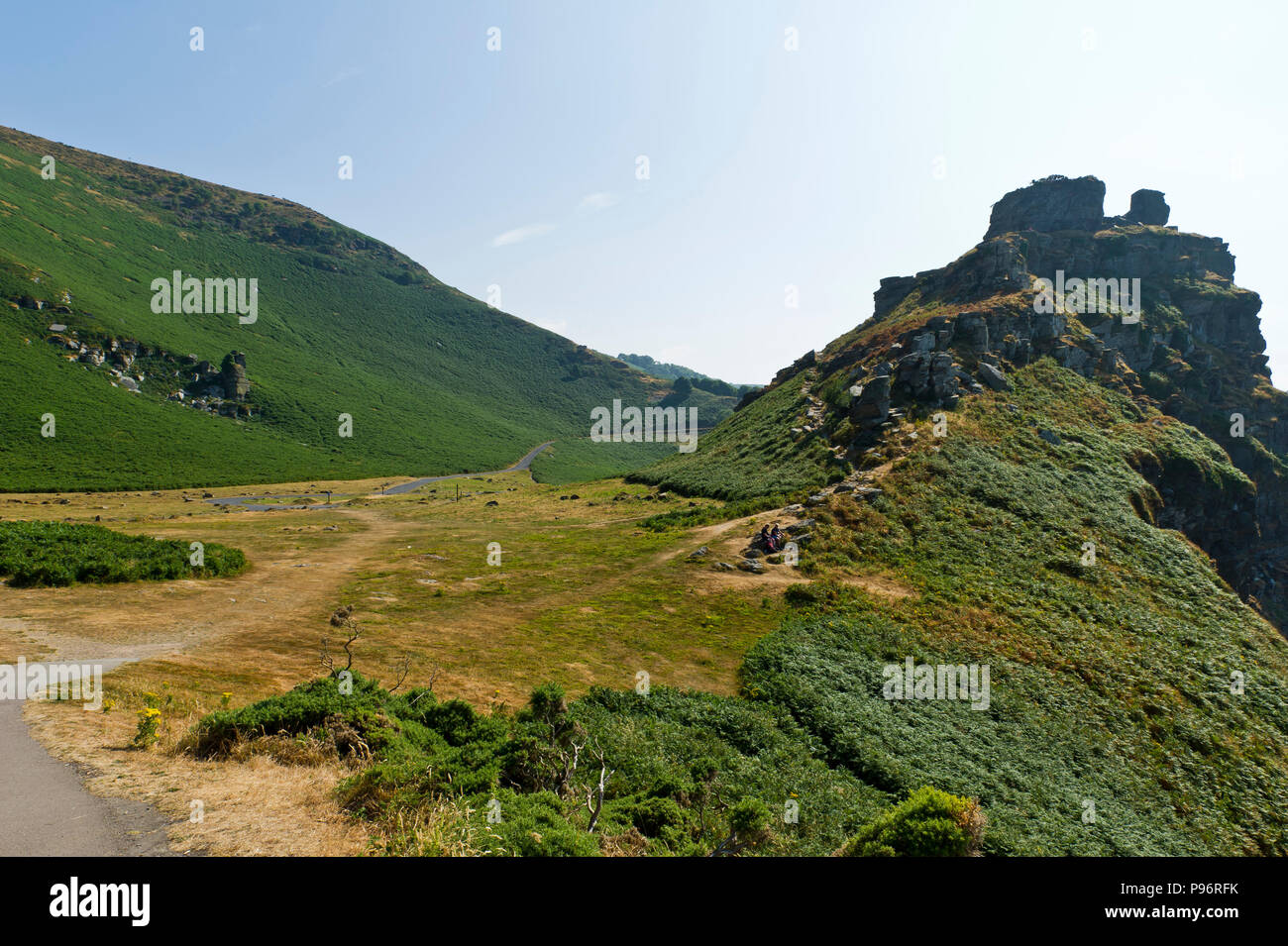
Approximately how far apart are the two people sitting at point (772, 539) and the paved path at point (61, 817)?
37672 millimetres

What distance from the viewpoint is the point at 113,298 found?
573 feet

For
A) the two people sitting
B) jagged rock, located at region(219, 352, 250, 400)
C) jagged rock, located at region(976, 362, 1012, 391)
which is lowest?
the two people sitting

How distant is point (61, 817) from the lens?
31.2 feet

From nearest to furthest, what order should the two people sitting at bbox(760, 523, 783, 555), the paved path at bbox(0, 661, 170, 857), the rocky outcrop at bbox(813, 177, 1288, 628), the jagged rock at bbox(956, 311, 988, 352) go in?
the paved path at bbox(0, 661, 170, 857) < the two people sitting at bbox(760, 523, 783, 555) < the rocky outcrop at bbox(813, 177, 1288, 628) < the jagged rock at bbox(956, 311, 988, 352)

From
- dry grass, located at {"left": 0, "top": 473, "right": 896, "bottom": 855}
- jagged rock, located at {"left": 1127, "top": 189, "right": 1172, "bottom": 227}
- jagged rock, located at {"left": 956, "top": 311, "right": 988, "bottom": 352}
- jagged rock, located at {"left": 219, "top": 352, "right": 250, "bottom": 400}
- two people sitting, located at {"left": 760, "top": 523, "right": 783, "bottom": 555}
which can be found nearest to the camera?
dry grass, located at {"left": 0, "top": 473, "right": 896, "bottom": 855}

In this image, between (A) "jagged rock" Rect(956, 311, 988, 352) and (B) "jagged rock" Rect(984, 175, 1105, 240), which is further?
(B) "jagged rock" Rect(984, 175, 1105, 240)

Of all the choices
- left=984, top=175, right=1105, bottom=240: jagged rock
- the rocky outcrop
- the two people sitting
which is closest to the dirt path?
the two people sitting

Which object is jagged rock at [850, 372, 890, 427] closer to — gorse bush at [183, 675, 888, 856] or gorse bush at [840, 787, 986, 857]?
gorse bush at [183, 675, 888, 856]

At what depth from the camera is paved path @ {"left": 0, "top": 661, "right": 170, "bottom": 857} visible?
28.7 feet

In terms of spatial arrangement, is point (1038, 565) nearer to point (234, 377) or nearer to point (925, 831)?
point (925, 831)

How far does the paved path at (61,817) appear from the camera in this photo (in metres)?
8.76

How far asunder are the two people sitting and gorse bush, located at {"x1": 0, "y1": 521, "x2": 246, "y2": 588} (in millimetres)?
38886
